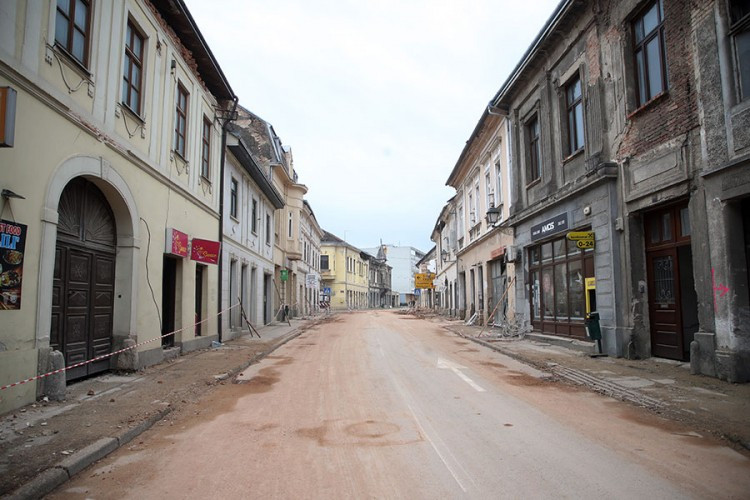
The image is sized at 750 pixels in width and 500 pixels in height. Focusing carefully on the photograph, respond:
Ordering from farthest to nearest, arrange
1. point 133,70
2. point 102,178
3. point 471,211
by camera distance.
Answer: point 471,211 → point 133,70 → point 102,178

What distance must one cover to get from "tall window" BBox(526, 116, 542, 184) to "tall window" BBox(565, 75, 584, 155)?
2.05 m

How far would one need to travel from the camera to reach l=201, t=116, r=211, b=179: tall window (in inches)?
579

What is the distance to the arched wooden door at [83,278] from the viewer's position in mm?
7758

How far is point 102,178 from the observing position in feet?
27.2

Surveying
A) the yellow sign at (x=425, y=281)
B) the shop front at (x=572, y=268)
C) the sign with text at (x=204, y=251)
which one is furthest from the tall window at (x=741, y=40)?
the yellow sign at (x=425, y=281)

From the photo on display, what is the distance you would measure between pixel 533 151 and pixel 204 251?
11.1 metres

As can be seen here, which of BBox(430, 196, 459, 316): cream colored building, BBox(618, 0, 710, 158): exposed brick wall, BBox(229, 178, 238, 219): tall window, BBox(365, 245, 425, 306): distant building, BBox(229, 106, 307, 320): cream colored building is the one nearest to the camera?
BBox(618, 0, 710, 158): exposed brick wall

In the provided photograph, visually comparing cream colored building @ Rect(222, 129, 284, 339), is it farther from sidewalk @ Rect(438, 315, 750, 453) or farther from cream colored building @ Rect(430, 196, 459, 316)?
cream colored building @ Rect(430, 196, 459, 316)

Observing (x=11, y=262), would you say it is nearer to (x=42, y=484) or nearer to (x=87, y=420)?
(x=87, y=420)

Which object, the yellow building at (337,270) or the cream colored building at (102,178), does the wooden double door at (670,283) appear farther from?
the yellow building at (337,270)

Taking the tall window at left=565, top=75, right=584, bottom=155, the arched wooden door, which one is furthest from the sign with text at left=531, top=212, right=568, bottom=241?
the arched wooden door

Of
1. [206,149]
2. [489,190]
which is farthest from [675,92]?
[489,190]

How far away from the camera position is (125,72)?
30.8 feet

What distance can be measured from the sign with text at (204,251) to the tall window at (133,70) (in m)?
4.00
